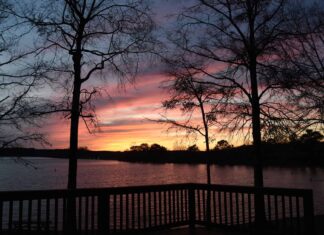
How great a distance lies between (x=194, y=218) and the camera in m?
9.55

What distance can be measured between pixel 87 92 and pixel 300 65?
8.03 metres

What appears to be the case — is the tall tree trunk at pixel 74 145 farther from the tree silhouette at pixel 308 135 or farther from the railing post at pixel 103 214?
the tree silhouette at pixel 308 135

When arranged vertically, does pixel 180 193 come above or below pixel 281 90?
below

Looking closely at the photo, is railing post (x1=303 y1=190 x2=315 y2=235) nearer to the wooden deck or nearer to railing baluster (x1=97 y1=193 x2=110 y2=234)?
the wooden deck

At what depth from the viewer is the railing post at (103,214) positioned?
7.82m

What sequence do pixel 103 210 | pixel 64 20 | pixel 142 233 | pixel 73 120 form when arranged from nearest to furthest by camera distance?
pixel 103 210, pixel 142 233, pixel 73 120, pixel 64 20

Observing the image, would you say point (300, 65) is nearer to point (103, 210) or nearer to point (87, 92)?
point (87, 92)

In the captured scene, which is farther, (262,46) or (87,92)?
(262,46)

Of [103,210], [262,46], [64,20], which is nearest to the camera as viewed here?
[103,210]

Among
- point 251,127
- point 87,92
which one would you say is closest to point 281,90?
point 251,127

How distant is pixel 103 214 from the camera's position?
25.7 feet

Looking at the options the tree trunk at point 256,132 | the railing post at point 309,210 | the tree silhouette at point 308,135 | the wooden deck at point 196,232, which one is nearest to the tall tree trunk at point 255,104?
the tree trunk at point 256,132

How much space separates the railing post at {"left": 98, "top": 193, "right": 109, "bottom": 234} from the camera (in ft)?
25.6

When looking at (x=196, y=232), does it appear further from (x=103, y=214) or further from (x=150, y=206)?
(x=103, y=214)
